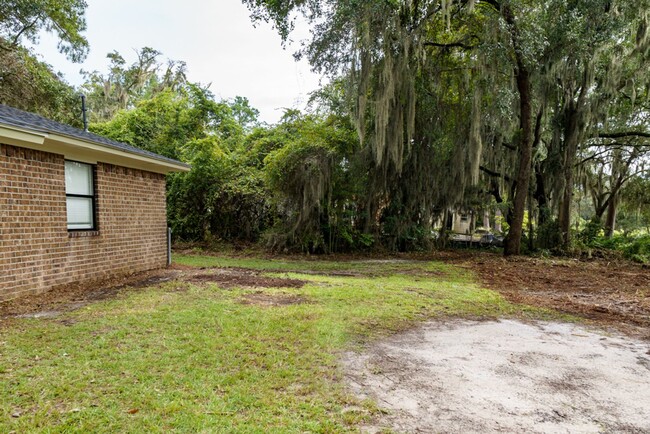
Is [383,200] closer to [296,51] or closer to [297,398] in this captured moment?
[296,51]

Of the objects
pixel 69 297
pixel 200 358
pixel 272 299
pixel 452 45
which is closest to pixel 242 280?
pixel 272 299

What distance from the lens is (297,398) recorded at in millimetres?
2574

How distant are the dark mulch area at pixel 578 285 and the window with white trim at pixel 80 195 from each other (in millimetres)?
7193

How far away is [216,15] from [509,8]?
1007cm

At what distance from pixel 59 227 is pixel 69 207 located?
47 centimetres

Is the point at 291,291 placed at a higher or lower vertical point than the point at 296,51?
lower

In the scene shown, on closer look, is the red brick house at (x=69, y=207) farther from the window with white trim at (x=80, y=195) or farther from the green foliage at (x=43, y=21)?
the green foliage at (x=43, y=21)

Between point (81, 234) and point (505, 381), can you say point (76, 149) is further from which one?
point (505, 381)

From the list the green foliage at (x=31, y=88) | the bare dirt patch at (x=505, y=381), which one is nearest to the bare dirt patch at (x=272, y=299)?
the bare dirt patch at (x=505, y=381)

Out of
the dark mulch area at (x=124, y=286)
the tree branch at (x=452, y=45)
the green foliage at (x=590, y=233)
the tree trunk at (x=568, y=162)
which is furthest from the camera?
the green foliage at (x=590, y=233)

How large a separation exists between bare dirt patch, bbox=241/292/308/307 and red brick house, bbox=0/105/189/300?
9.71ft

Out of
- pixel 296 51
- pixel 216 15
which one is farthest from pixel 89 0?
pixel 296 51

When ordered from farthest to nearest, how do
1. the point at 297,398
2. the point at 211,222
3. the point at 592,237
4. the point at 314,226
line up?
the point at 211,222 < the point at 592,237 < the point at 314,226 < the point at 297,398

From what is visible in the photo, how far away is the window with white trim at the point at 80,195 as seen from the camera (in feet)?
19.9
